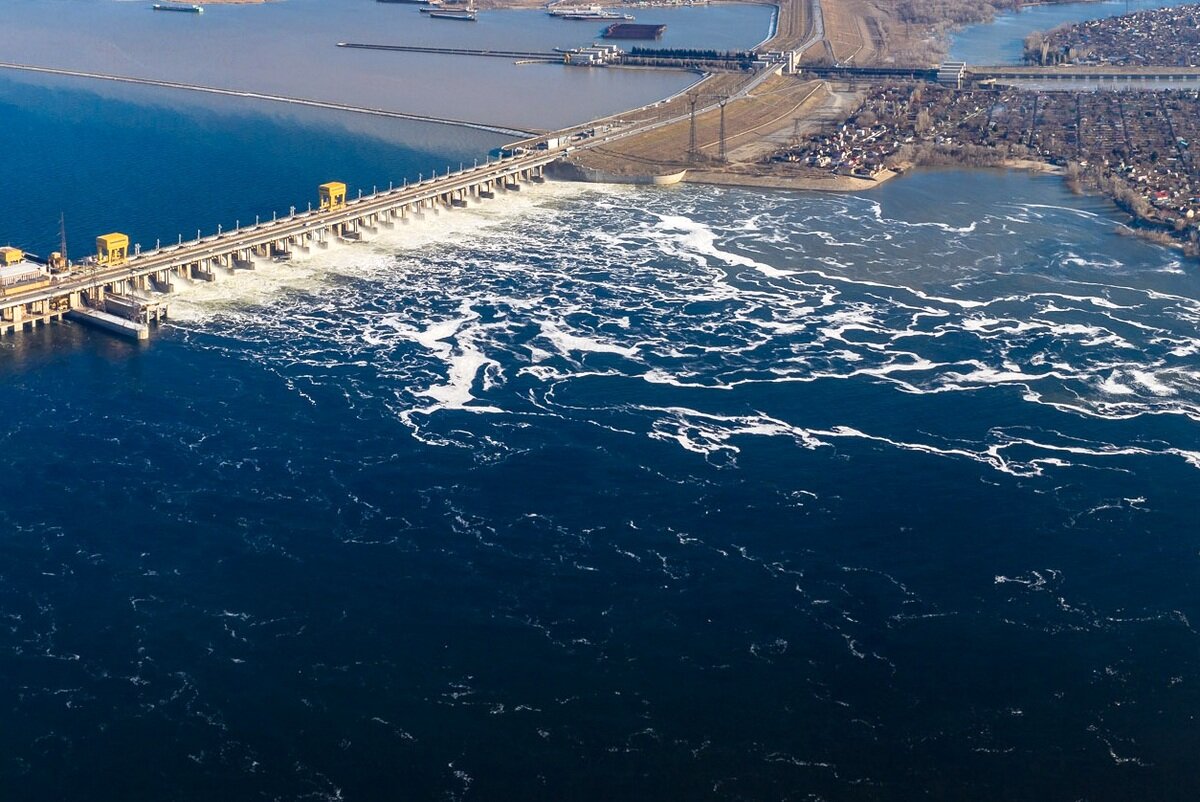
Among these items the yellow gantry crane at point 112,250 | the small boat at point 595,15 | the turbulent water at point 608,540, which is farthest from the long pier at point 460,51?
the yellow gantry crane at point 112,250

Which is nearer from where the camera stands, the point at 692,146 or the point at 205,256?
the point at 205,256

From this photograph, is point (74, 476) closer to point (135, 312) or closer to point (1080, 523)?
point (135, 312)

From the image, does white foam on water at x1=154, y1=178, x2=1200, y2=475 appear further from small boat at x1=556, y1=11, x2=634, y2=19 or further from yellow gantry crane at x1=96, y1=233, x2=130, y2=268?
small boat at x1=556, y1=11, x2=634, y2=19

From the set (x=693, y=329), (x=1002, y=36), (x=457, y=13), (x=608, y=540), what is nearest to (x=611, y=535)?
(x=608, y=540)

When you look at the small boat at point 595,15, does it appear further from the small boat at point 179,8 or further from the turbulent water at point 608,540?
the turbulent water at point 608,540

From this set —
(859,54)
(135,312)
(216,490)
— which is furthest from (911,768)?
(859,54)

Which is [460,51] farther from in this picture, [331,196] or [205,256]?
[205,256]

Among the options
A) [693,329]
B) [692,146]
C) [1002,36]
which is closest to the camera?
[693,329]
